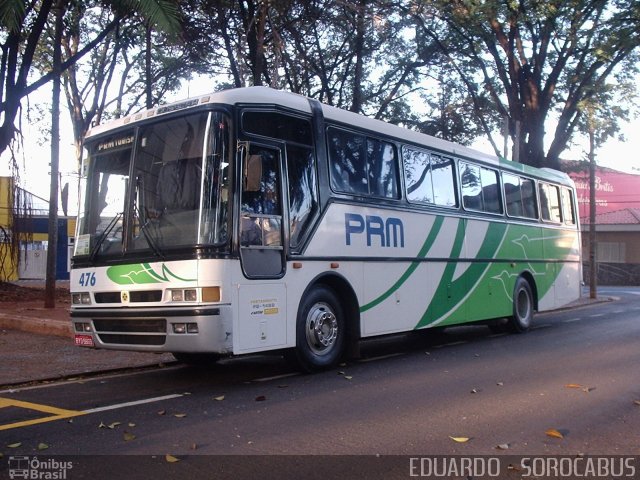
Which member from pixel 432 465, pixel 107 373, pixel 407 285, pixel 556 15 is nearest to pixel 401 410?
pixel 432 465

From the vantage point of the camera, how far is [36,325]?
12.6m

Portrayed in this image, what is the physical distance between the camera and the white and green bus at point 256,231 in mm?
7254

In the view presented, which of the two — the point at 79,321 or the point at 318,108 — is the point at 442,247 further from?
the point at 79,321

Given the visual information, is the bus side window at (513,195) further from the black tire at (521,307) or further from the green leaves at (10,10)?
the green leaves at (10,10)

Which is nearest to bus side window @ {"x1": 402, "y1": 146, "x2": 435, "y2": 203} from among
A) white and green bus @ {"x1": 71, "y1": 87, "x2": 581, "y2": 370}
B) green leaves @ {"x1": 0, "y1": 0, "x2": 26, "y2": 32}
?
white and green bus @ {"x1": 71, "y1": 87, "x2": 581, "y2": 370}

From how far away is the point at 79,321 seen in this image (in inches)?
326

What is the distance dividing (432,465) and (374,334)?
4.61 meters

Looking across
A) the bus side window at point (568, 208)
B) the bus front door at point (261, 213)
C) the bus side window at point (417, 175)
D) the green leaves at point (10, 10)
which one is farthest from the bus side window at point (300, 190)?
the bus side window at point (568, 208)

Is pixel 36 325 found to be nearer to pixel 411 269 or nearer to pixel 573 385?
pixel 411 269

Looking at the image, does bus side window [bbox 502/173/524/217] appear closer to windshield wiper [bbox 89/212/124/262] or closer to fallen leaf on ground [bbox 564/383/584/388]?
fallen leaf on ground [bbox 564/383/584/388]

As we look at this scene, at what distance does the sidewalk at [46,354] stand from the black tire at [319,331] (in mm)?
2699

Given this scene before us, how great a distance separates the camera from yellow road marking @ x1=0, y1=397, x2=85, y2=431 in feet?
19.7

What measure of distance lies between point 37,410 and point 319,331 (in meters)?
3.42

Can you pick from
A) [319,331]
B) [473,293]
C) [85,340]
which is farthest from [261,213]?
[473,293]
